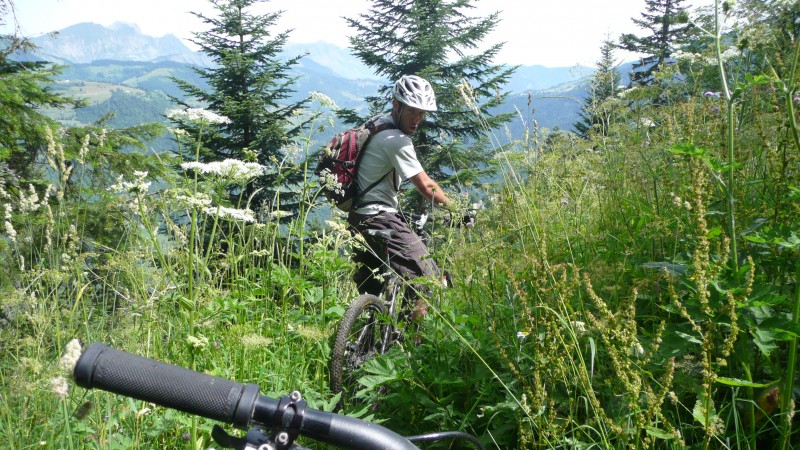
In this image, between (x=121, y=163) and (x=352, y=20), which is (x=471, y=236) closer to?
(x=121, y=163)

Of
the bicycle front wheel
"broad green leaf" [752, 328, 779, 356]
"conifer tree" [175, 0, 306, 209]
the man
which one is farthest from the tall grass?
"conifer tree" [175, 0, 306, 209]

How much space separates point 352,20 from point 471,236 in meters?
21.4

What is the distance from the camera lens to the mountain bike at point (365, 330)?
3.17 meters

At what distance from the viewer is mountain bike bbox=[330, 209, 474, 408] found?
3.17m

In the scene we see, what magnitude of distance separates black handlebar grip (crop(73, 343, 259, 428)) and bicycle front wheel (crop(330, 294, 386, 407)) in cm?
216

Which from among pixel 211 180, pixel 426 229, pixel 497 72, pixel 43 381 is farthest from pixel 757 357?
pixel 497 72

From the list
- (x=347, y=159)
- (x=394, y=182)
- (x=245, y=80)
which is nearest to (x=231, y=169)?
(x=347, y=159)

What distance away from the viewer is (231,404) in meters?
0.83

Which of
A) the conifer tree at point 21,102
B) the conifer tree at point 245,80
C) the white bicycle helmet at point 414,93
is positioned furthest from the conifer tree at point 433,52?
the white bicycle helmet at point 414,93

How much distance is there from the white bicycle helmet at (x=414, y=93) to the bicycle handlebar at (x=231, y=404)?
3.84 m

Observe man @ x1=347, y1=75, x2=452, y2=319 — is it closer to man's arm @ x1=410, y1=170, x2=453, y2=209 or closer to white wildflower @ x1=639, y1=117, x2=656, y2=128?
man's arm @ x1=410, y1=170, x2=453, y2=209

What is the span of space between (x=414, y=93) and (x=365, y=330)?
6.34 feet

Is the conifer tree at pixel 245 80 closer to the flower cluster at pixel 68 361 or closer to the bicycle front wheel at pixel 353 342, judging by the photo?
the bicycle front wheel at pixel 353 342

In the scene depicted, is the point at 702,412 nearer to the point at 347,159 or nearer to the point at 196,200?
the point at 196,200
